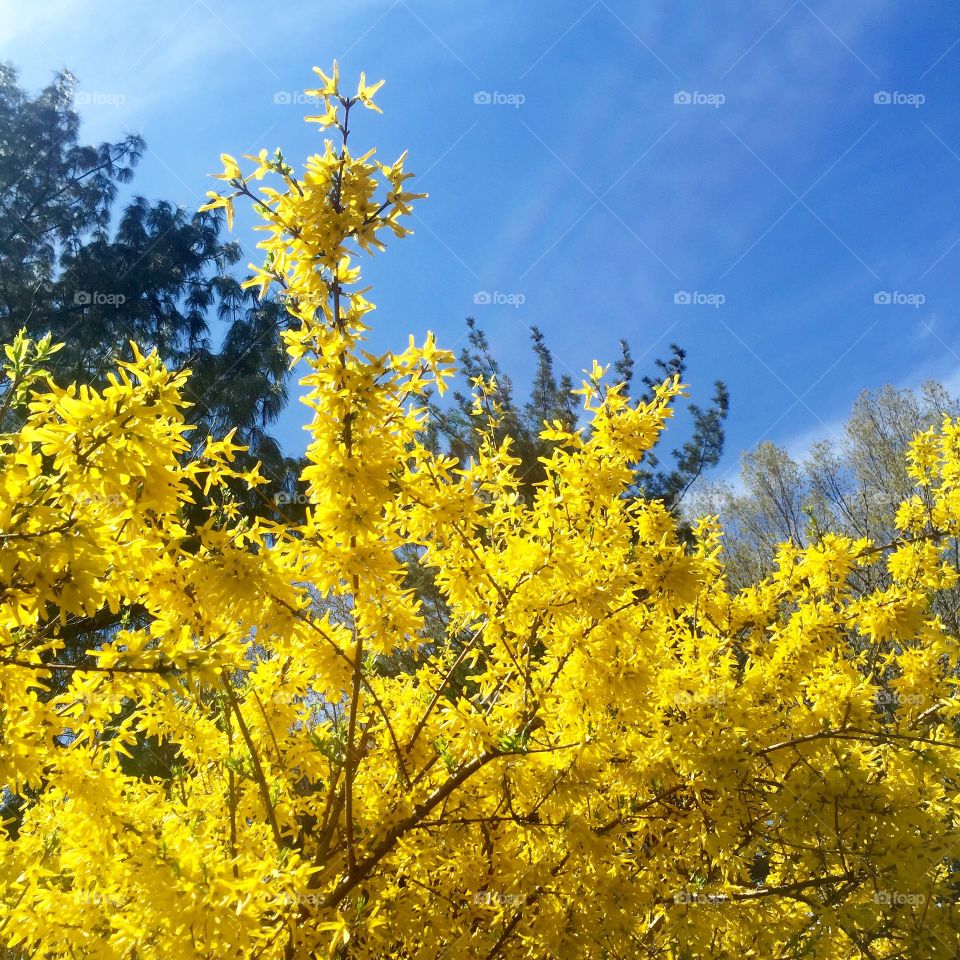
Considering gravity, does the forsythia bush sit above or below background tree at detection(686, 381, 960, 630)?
below

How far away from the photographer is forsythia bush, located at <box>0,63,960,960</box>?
6.79 feet

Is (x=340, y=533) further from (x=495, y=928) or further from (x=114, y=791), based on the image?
(x=495, y=928)

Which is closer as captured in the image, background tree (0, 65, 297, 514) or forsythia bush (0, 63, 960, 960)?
forsythia bush (0, 63, 960, 960)

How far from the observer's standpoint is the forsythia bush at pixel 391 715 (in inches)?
81.5

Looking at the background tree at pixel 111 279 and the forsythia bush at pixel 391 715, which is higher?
the background tree at pixel 111 279

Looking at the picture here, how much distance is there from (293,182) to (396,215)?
0.37 metres

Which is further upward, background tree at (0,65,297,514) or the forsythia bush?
background tree at (0,65,297,514)

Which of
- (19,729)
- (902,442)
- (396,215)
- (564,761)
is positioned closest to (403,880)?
(564,761)

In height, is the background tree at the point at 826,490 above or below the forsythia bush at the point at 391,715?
above

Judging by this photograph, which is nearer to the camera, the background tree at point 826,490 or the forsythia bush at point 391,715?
the forsythia bush at point 391,715

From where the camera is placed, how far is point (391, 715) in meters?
3.51

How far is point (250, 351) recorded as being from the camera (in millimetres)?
13594

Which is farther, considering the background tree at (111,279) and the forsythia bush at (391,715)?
the background tree at (111,279)

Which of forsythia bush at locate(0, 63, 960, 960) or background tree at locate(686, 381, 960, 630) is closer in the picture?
forsythia bush at locate(0, 63, 960, 960)
